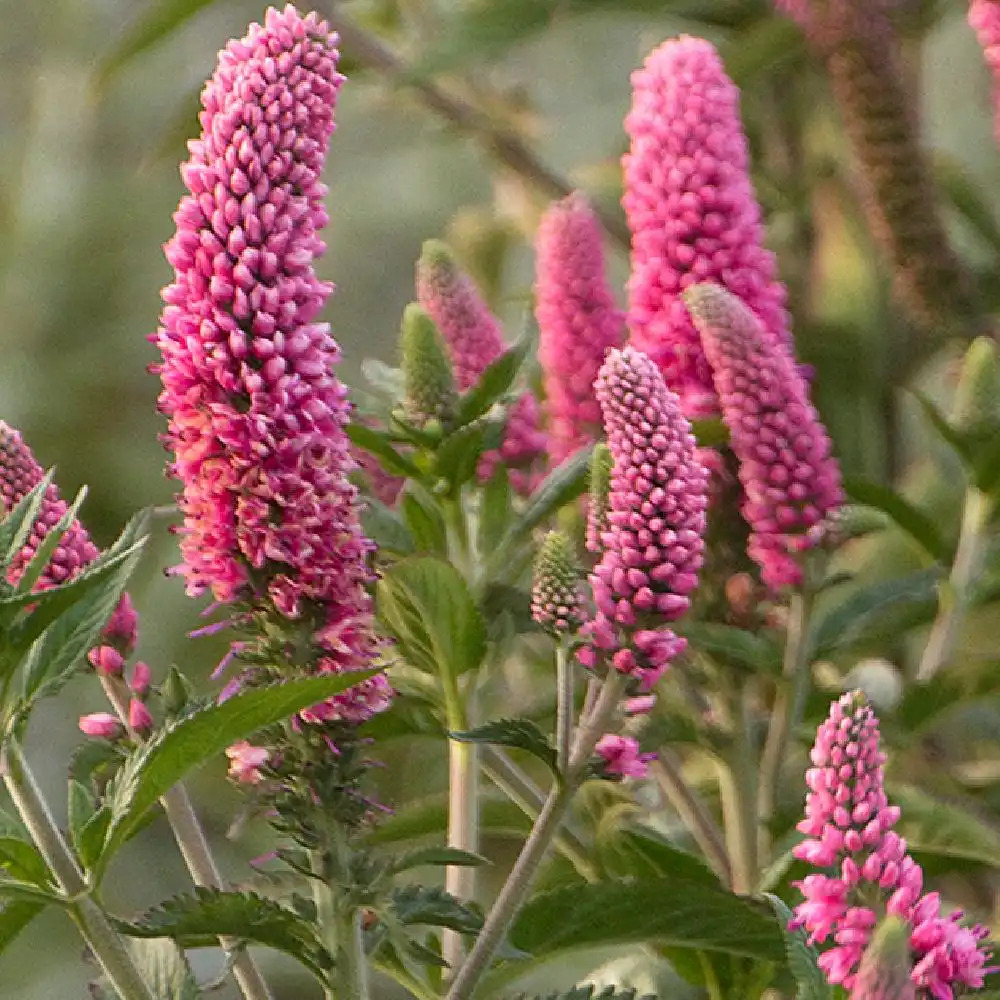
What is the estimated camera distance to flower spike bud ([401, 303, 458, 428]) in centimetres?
50

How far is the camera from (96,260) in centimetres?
262

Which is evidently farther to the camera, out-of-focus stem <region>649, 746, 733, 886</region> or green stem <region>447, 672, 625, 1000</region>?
out-of-focus stem <region>649, 746, 733, 886</region>

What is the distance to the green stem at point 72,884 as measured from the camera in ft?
1.29

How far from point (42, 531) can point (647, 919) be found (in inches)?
7.7

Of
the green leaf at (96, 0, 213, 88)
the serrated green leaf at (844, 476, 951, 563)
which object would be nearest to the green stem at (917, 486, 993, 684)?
the serrated green leaf at (844, 476, 951, 563)

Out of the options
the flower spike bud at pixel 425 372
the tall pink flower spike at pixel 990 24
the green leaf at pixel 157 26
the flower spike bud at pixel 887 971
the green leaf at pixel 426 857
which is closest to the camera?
the flower spike bud at pixel 887 971

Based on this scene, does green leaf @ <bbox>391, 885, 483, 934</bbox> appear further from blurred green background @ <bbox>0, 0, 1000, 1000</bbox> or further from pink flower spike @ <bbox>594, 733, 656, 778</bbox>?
blurred green background @ <bbox>0, 0, 1000, 1000</bbox>

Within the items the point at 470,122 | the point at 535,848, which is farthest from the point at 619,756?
the point at 470,122

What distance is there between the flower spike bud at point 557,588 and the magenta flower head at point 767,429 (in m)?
0.10

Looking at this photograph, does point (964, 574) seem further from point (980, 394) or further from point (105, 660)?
point (105, 660)

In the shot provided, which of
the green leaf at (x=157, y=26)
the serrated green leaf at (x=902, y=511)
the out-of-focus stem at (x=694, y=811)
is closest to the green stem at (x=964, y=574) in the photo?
the serrated green leaf at (x=902, y=511)

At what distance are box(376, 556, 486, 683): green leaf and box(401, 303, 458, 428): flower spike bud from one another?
0.20 ft

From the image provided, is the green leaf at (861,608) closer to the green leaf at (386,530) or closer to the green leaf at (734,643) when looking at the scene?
the green leaf at (734,643)

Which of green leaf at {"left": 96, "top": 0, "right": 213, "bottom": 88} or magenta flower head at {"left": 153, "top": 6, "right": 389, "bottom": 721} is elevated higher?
green leaf at {"left": 96, "top": 0, "right": 213, "bottom": 88}
